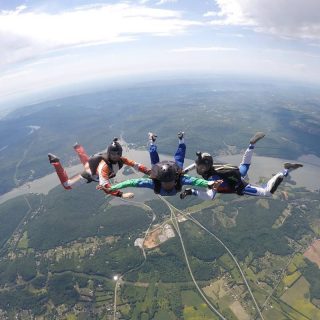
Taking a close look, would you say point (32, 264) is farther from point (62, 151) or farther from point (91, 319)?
point (62, 151)

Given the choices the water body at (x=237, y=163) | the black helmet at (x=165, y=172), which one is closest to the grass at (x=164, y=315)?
the water body at (x=237, y=163)

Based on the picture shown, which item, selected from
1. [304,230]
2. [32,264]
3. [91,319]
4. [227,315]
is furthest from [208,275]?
[32,264]

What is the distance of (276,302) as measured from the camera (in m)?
65.8

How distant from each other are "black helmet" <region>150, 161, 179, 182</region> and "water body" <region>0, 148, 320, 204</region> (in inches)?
3783

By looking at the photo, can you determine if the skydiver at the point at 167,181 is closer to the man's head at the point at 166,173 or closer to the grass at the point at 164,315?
the man's head at the point at 166,173

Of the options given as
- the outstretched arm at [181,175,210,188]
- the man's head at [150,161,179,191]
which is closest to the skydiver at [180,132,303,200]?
the outstretched arm at [181,175,210,188]

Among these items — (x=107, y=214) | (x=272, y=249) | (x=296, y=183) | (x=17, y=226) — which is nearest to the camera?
(x=272, y=249)

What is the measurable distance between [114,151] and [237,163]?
117 m

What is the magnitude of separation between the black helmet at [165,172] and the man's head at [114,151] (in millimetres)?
2244

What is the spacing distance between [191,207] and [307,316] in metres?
43.2

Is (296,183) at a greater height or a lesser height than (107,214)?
lesser

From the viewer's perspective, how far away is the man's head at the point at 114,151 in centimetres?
1245

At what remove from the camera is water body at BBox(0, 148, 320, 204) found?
113738 mm

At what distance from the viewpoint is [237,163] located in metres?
125
